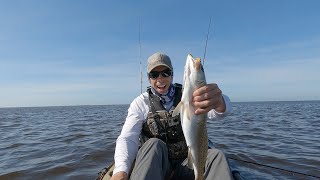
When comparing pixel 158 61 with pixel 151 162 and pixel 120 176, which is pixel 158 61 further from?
pixel 120 176

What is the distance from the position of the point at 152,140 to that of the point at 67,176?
454 cm

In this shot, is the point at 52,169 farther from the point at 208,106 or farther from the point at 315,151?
the point at 315,151

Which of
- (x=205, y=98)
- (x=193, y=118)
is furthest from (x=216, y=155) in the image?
(x=205, y=98)

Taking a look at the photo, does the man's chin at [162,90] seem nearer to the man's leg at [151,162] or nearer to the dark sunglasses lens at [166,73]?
the dark sunglasses lens at [166,73]

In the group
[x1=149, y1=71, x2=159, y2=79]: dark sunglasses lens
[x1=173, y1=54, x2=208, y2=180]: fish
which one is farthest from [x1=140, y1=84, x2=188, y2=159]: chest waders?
[x1=173, y1=54, x2=208, y2=180]: fish

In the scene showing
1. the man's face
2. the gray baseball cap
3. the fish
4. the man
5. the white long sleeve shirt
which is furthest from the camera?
the man's face

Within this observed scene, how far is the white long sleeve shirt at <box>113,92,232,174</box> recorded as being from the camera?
4264 mm

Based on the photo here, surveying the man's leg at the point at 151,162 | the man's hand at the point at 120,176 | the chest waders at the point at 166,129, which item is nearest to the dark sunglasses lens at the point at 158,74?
the chest waders at the point at 166,129

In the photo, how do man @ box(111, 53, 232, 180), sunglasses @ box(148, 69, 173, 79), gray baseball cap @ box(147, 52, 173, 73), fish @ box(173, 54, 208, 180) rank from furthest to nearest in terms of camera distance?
1. sunglasses @ box(148, 69, 173, 79)
2. gray baseball cap @ box(147, 52, 173, 73)
3. man @ box(111, 53, 232, 180)
4. fish @ box(173, 54, 208, 180)

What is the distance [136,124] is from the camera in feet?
15.8

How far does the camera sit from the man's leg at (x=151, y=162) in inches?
151

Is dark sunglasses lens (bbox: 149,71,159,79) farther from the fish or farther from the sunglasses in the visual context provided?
the fish

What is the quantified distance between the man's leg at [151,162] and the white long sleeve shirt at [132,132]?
1.00 feet

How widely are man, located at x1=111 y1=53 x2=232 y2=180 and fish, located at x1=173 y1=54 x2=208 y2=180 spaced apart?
59 cm
